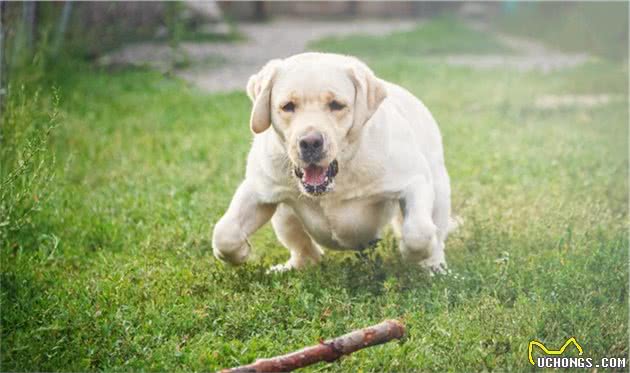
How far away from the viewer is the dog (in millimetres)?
4402

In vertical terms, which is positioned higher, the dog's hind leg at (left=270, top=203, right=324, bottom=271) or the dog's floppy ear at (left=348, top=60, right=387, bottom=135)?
the dog's floppy ear at (left=348, top=60, right=387, bottom=135)

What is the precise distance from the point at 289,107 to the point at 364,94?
0.36 m

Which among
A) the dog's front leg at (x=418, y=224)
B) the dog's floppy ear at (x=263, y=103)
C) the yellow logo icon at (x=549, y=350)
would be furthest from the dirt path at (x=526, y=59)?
the yellow logo icon at (x=549, y=350)

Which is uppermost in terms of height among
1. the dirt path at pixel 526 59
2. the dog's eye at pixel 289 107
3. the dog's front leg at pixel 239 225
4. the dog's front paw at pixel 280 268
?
the dog's eye at pixel 289 107

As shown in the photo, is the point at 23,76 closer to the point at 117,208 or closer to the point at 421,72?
the point at 117,208

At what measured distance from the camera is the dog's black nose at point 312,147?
4266 millimetres

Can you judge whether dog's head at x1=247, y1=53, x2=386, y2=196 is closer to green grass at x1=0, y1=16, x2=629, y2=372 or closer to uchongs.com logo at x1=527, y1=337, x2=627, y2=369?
green grass at x1=0, y1=16, x2=629, y2=372

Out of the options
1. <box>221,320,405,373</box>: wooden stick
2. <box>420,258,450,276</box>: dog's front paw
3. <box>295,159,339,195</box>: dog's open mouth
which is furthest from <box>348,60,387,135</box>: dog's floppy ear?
<box>221,320,405,373</box>: wooden stick

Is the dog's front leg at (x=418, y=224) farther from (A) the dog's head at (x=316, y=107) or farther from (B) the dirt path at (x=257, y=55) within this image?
(B) the dirt path at (x=257, y=55)

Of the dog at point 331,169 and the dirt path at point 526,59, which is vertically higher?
the dog at point 331,169

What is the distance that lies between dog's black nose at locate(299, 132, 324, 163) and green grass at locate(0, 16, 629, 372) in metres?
0.63

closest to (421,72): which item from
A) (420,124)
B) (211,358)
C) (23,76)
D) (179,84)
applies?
(179,84)

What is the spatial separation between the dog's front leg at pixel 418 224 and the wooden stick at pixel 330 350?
0.92m

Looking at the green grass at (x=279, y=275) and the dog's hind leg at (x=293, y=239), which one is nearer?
the green grass at (x=279, y=275)
